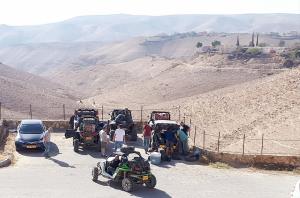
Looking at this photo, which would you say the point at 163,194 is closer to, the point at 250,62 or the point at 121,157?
the point at 121,157

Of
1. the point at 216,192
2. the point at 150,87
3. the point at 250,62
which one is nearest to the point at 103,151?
the point at 216,192

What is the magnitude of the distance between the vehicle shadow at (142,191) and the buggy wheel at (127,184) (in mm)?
173

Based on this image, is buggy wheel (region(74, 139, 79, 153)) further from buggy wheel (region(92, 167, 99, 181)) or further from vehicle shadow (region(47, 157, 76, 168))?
buggy wheel (region(92, 167, 99, 181))

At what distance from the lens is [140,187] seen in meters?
16.9

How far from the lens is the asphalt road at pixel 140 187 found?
635 inches

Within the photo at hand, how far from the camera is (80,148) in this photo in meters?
22.8

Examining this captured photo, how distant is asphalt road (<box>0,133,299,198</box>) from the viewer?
1614 cm

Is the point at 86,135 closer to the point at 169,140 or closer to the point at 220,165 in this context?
the point at 169,140

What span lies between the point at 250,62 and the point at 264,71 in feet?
26.1

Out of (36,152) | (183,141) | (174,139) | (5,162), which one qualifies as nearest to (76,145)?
(36,152)

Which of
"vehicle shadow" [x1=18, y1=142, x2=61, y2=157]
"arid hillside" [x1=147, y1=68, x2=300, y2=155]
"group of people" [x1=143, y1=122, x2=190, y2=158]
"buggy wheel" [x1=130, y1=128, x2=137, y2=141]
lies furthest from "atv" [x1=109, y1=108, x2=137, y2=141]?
"arid hillside" [x1=147, y1=68, x2=300, y2=155]

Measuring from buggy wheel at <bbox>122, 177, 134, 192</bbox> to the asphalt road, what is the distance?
186 millimetres

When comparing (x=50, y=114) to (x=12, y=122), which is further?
(x=50, y=114)

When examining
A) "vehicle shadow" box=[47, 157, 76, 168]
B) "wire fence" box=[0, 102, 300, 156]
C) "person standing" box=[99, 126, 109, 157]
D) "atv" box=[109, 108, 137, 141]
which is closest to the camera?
"vehicle shadow" box=[47, 157, 76, 168]
